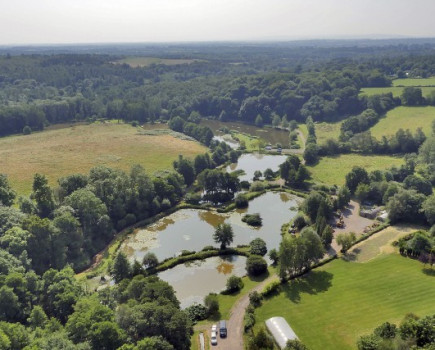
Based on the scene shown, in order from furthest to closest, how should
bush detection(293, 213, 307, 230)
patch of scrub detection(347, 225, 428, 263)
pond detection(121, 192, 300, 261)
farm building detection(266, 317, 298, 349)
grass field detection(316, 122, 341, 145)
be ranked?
grass field detection(316, 122, 341, 145), bush detection(293, 213, 307, 230), pond detection(121, 192, 300, 261), patch of scrub detection(347, 225, 428, 263), farm building detection(266, 317, 298, 349)

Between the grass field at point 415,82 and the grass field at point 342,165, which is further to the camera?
the grass field at point 415,82

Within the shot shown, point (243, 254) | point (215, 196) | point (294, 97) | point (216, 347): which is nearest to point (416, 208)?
point (243, 254)

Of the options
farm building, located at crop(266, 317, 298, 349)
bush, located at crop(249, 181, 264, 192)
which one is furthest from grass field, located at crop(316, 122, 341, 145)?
farm building, located at crop(266, 317, 298, 349)

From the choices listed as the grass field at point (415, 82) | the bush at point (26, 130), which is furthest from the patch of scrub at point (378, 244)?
the bush at point (26, 130)

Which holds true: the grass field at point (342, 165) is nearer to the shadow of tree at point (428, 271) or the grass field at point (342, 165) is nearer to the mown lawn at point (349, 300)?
the shadow of tree at point (428, 271)

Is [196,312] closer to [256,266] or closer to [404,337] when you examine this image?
[256,266]

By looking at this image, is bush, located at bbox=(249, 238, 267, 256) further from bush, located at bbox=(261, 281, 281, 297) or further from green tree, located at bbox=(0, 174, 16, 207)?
green tree, located at bbox=(0, 174, 16, 207)
